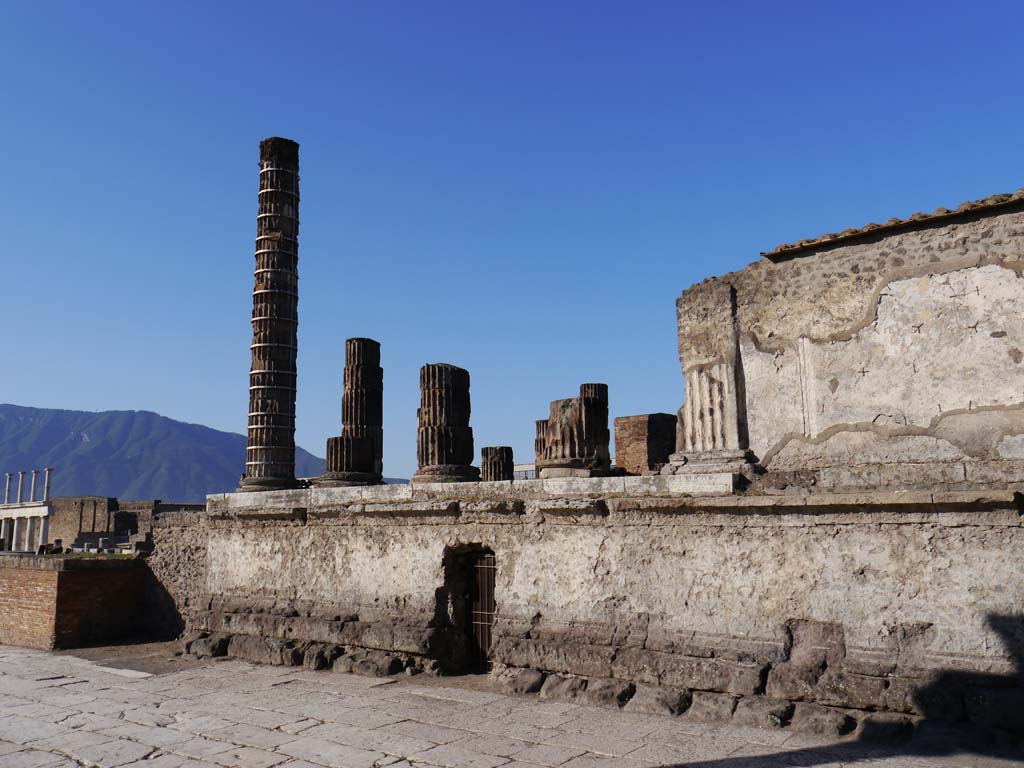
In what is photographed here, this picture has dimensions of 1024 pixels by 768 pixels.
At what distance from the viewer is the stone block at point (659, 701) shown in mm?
6977

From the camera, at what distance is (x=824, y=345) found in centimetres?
755

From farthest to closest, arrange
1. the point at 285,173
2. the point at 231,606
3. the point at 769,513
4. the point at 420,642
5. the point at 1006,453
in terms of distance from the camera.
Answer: the point at 285,173 → the point at 231,606 → the point at 420,642 → the point at 769,513 → the point at 1006,453

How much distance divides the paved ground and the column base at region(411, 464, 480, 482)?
8.49 feet

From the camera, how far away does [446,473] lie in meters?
10.8

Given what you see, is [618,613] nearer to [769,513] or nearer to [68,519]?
[769,513]

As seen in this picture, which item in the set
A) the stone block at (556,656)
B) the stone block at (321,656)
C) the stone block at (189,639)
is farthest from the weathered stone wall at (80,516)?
the stone block at (556,656)

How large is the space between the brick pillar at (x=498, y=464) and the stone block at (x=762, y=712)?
7.90 meters

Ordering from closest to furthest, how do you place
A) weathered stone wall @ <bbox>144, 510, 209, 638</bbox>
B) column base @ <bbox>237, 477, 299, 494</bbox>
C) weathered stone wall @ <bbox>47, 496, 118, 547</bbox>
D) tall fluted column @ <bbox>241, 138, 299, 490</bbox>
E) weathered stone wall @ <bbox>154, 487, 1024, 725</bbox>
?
weathered stone wall @ <bbox>154, 487, 1024, 725</bbox> < weathered stone wall @ <bbox>144, 510, 209, 638</bbox> < column base @ <bbox>237, 477, 299, 494</bbox> < tall fluted column @ <bbox>241, 138, 299, 490</bbox> < weathered stone wall @ <bbox>47, 496, 118, 547</bbox>

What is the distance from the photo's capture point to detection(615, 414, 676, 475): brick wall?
17.1 metres

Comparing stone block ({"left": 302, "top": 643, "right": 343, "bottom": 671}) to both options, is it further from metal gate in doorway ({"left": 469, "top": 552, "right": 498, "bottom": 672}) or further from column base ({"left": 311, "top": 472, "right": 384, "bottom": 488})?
column base ({"left": 311, "top": 472, "right": 384, "bottom": 488})

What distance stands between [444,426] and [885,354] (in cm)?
581

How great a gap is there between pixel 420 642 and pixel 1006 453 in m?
5.92

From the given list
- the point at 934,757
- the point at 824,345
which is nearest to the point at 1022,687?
the point at 934,757

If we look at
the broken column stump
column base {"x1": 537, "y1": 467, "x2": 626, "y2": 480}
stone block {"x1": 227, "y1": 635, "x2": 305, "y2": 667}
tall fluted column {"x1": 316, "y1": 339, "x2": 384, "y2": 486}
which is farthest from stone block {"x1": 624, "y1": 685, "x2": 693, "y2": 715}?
tall fluted column {"x1": 316, "y1": 339, "x2": 384, "y2": 486}
